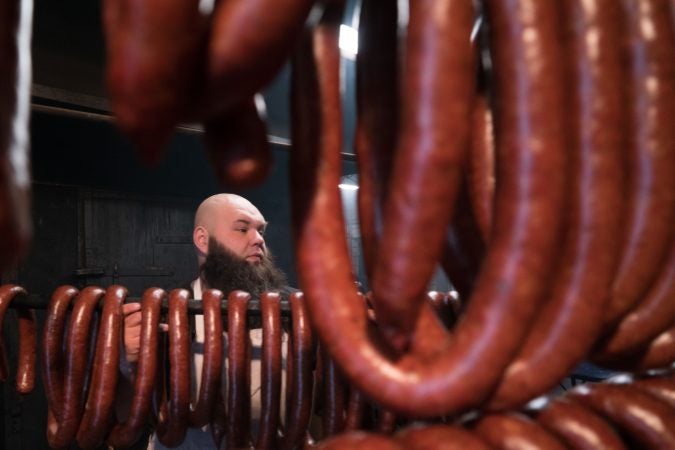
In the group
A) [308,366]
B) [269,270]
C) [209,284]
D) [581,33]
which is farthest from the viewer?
[269,270]

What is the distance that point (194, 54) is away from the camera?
30cm

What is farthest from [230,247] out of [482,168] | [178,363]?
[482,168]

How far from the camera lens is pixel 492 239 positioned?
417 millimetres

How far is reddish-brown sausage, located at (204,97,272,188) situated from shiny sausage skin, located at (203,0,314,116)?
0.16ft

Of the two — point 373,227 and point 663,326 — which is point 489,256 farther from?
point 663,326

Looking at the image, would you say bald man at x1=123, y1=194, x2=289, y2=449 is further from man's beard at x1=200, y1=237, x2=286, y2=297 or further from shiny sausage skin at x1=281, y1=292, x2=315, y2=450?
shiny sausage skin at x1=281, y1=292, x2=315, y2=450

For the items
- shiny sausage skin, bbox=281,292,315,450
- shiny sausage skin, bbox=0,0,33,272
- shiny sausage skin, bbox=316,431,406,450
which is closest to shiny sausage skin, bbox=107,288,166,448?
shiny sausage skin, bbox=281,292,315,450

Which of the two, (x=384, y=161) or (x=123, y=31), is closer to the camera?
(x=123, y=31)

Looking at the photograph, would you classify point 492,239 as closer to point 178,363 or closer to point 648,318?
point 648,318

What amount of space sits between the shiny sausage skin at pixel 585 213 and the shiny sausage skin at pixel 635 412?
0.10 meters

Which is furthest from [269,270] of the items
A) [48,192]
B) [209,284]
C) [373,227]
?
[373,227]

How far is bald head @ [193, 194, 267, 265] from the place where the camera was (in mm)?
2918

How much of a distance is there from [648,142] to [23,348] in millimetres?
1509

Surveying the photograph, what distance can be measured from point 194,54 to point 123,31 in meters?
0.04
